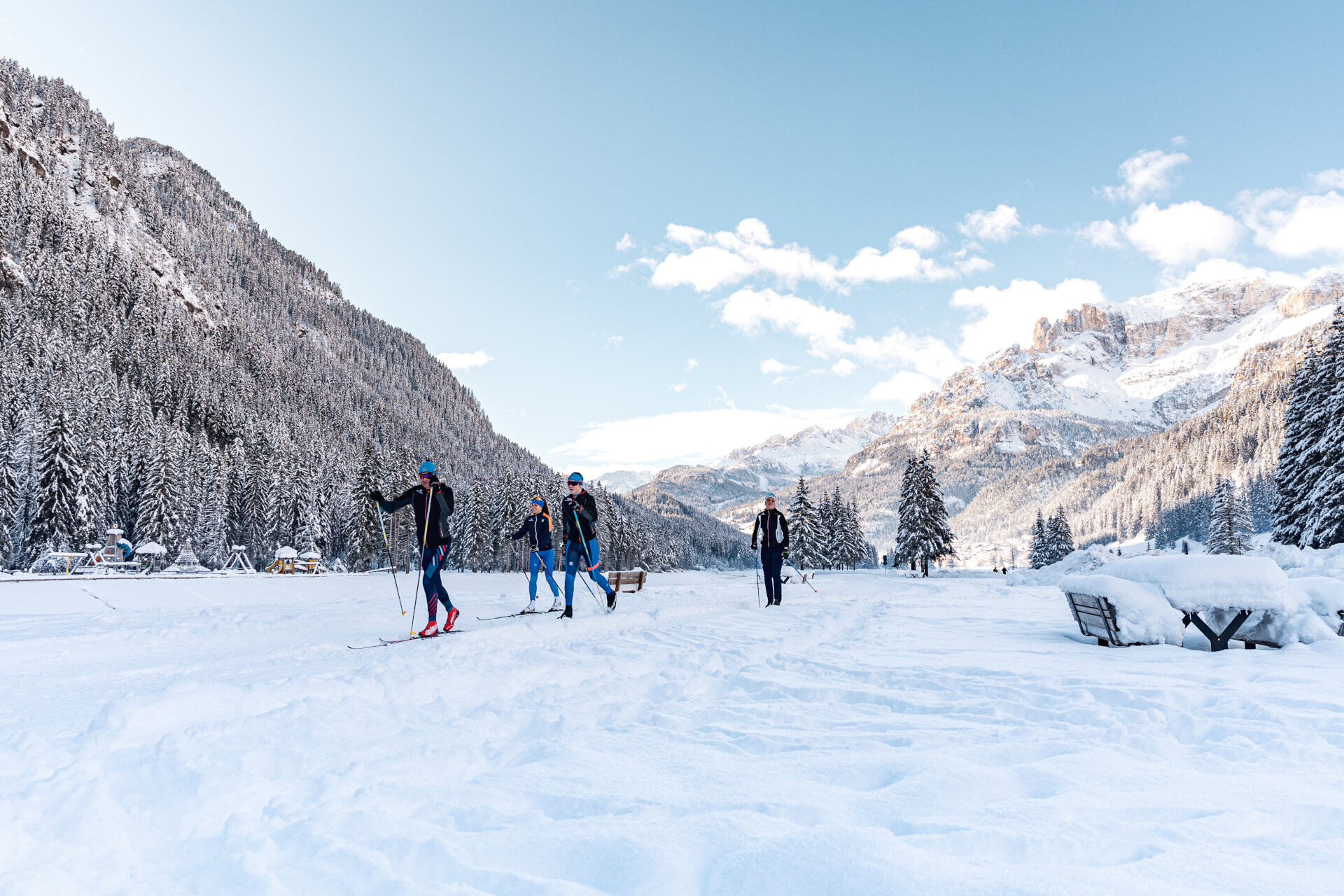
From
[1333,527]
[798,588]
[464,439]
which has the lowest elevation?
[798,588]

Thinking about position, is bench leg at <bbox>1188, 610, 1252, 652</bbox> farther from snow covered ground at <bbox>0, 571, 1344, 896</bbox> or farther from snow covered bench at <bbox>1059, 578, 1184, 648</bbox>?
snow covered ground at <bbox>0, 571, 1344, 896</bbox>

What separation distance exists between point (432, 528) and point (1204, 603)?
9.79 metres

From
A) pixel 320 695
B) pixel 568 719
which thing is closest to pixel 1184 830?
pixel 568 719

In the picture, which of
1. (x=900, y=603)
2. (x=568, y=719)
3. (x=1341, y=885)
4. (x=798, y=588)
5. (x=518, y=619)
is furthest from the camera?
(x=798, y=588)

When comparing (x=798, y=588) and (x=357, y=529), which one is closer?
(x=798, y=588)

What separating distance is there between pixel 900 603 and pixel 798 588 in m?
6.24

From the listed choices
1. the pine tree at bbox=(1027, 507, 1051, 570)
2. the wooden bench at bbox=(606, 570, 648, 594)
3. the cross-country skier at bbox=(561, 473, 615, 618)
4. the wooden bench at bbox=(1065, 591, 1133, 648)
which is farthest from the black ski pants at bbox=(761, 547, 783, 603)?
the pine tree at bbox=(1027, 507, 1051, 570)

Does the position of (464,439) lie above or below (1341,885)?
above

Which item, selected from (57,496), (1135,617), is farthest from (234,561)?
(1135,617)

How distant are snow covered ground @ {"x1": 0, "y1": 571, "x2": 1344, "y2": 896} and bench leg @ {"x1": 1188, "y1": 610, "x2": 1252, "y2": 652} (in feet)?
1.62

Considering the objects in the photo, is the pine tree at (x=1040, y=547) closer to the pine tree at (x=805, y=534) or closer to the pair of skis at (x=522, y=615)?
the pine tree at (x=805, y=534)

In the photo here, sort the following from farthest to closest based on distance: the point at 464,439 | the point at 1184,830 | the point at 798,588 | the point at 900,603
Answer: the point at 464,439
the point at 798,588
the point at 900,603
the point at 1184,830

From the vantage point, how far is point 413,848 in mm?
2518

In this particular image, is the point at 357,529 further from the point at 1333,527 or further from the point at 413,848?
the point at 1333,527
